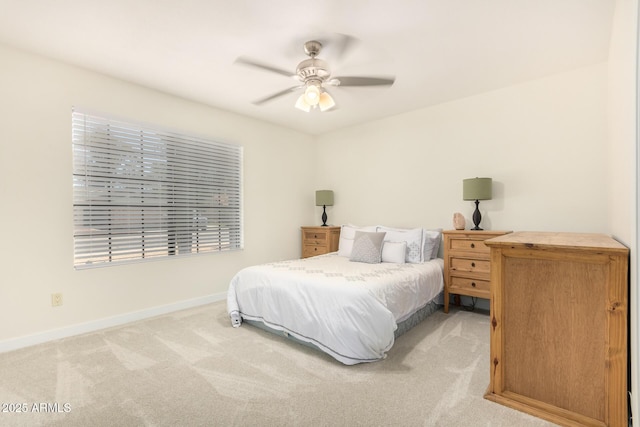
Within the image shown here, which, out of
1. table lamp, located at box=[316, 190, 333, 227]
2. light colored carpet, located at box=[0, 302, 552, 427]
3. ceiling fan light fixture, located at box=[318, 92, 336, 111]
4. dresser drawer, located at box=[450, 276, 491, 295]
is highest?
ceiling fan light fixture, located at box=[318, 92, 336, 111]

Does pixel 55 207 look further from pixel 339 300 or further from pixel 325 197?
pixel 325 197

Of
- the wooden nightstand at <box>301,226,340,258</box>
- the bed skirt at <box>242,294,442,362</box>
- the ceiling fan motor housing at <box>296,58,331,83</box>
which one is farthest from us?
the wooden nightstand at <box>301,226,340,258</box>

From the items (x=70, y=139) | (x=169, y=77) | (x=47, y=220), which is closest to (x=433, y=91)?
(x=169, y=77)

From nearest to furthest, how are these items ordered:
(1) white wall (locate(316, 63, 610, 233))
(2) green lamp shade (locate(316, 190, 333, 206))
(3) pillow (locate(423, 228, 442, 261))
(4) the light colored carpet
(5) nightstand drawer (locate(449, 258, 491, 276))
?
(4) the light colored carpet < (1) white wall (locate(316, 63, 610, 233)) < (5) nightstand drawer (locate(449, 258, 491, 276)) < (3) pillow (locate(423, 228, 442, 261)) < (2) green lamp shade (locate(316, 190, 333, 206))

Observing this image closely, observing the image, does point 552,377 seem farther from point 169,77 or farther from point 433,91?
point 169,77

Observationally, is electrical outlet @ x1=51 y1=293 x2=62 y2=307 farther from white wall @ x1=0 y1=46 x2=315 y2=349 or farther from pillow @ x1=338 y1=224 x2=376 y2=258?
pillow @ x1=338 y1=224 x2=376 y2=258

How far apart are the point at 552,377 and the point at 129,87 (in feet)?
14.5

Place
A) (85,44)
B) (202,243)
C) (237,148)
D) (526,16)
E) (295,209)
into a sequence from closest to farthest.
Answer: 1. (526,16)
2. (85,44)
3. (202,243)
4. (237,148)
5. (295,209)

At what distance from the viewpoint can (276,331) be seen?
2830mm

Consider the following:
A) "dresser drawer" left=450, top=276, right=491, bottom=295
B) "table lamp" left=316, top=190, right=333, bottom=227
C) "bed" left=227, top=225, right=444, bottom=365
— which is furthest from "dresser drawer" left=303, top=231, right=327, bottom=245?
"dresser drawer" left=450, top=276, right=491, bottom=295

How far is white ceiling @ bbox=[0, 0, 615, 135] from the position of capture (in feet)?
6.84

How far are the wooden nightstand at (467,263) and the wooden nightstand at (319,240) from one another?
5.92 feet

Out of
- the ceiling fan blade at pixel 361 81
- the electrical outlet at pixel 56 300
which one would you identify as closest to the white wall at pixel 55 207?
the electrical outlet at pixel 56 300

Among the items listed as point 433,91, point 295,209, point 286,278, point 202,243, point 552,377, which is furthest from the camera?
point 295,209
